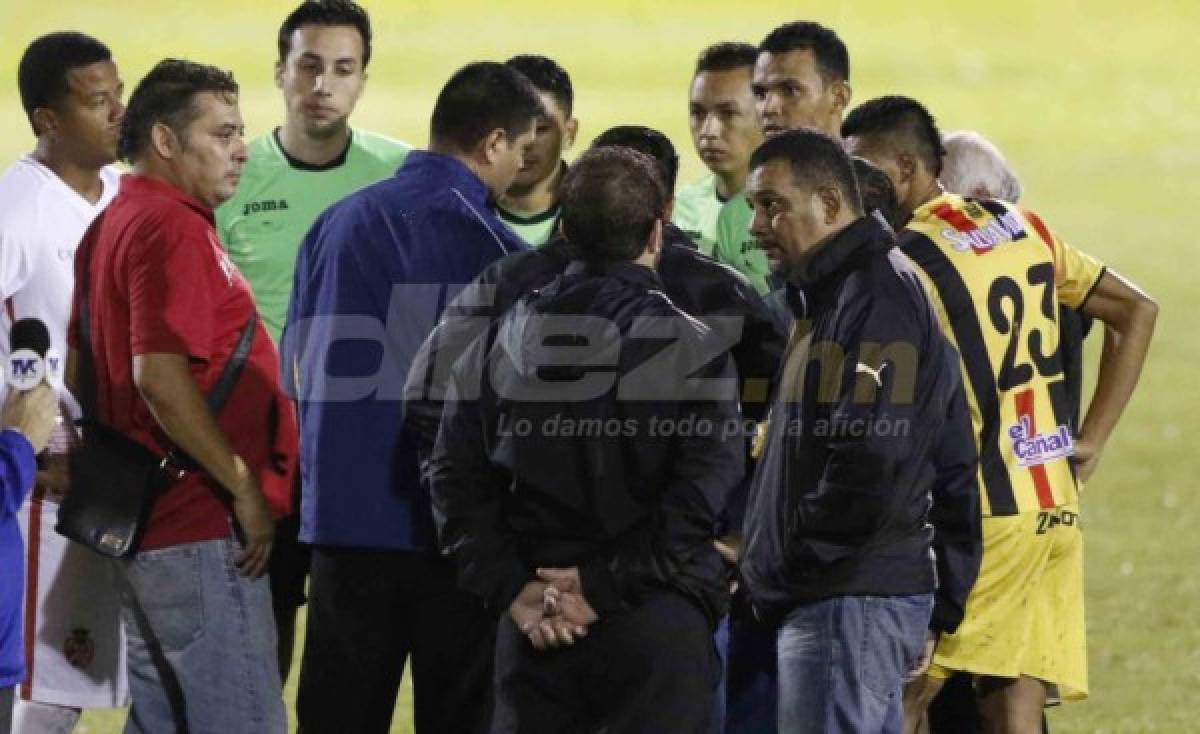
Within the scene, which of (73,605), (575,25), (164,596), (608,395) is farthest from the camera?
(575,25)

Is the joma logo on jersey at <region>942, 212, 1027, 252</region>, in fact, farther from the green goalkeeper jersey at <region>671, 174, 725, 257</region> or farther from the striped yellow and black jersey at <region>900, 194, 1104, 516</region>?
the green goalkeeper jersey at <region>671, 174, 725, 257</region>

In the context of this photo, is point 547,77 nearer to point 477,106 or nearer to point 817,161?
point 477,106

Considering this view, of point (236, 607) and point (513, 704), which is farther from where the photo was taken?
point (236, 607)

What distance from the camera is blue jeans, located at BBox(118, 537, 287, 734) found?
5508 mm

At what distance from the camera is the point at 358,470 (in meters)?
5.77

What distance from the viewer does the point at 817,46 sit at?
754cm

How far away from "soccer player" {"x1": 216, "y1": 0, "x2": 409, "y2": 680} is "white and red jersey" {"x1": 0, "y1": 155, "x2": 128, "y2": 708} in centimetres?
97

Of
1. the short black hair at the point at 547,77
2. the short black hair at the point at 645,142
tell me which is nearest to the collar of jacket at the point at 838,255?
the short black hair at the point at 645,142

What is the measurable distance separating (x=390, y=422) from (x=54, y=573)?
121 cm

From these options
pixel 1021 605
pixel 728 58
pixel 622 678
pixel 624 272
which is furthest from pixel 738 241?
pixel 622 678

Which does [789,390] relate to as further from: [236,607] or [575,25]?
[575,25]

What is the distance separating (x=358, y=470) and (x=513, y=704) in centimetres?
104

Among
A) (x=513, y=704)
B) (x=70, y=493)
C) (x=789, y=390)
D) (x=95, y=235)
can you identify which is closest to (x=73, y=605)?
(x=70, y=493)

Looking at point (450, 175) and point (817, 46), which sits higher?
point (817, 46)
